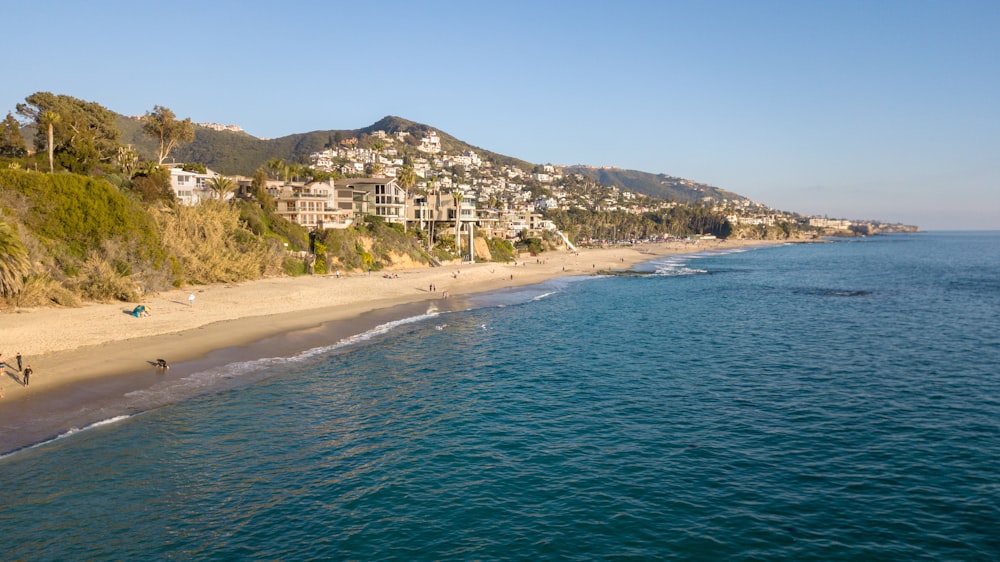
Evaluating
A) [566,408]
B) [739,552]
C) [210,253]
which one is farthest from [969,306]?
[210,253]

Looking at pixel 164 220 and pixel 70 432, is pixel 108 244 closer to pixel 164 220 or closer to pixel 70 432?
pixel 164 220

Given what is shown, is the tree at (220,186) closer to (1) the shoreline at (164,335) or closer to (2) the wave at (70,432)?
(1) the shoreline at (164,335)

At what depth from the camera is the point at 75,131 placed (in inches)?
2354

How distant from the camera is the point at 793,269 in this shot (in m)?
105

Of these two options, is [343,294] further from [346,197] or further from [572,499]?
[572,499]

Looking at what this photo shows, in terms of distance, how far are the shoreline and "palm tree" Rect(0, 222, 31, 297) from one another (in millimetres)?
1646

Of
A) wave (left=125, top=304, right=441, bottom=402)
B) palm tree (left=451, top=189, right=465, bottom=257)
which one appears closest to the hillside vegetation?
wave (left=125, top=304, right=441, bottom=402)

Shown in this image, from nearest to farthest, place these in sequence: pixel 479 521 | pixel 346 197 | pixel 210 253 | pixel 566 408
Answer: pixel 479 521 < pixel 566 408 < pixel 210 253 < pixel 346 197

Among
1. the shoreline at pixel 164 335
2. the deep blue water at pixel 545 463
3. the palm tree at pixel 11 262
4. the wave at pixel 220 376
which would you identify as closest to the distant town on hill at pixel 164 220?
the palm tree at pixel 11 262

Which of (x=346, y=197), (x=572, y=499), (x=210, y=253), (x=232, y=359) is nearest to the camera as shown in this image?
(x=572, y=499)

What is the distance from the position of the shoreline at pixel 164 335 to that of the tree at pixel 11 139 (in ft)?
104

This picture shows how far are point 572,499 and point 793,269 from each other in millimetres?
103185

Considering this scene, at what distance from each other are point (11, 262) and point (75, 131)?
3551 centimetres

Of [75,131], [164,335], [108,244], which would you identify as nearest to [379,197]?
[75,131]
